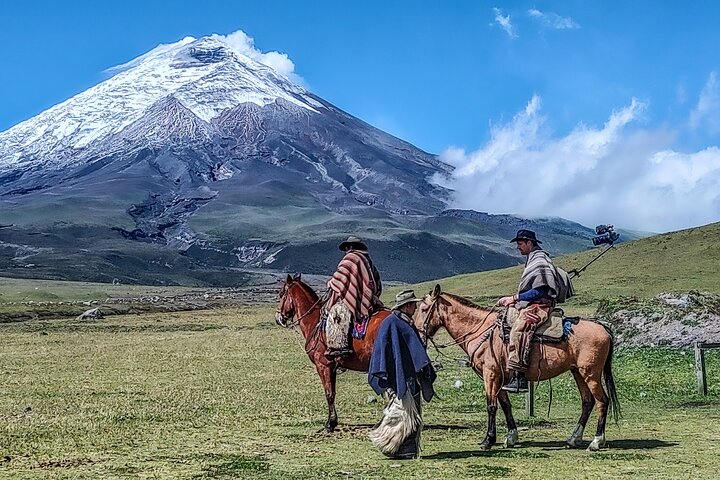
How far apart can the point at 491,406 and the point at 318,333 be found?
13.0 ft

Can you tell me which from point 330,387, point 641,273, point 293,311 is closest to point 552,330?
point 330,387

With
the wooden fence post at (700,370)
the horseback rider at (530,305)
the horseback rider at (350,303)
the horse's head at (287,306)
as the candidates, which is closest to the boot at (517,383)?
the horseback rider at (530,305)

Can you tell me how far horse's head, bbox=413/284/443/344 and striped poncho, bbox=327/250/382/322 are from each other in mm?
1179

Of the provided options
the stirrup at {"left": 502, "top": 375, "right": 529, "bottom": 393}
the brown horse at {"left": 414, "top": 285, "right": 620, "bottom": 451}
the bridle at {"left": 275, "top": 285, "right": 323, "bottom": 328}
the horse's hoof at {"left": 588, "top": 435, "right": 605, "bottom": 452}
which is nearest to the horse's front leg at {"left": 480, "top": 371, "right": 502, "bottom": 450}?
the brown horse at {"left": 414, "top": 285, "right": 620, "bottom": 451}

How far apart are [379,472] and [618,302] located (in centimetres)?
2714

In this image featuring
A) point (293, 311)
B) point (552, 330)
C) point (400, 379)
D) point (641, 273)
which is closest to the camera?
point (400, 379)

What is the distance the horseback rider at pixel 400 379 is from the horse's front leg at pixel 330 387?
2260 millimetres

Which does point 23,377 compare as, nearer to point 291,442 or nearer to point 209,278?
point 291,442

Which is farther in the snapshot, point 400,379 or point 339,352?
point 339,352

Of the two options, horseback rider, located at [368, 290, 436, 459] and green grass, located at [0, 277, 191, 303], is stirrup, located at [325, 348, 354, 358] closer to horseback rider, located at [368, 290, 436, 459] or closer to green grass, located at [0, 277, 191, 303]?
horseback rider, located at [368, 290, 436, 459]

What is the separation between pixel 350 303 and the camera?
15227mm

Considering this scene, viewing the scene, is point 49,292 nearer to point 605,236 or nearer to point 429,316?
point 605,236

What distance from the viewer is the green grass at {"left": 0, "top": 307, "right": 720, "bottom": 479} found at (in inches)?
462

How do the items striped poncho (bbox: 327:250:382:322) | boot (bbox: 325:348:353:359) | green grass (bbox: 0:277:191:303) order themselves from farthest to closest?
green grass (bbox: 0:277:191:303), striped poncho (bbox: 327:250:382:322), boot (bbox: 325:348:353:359)
